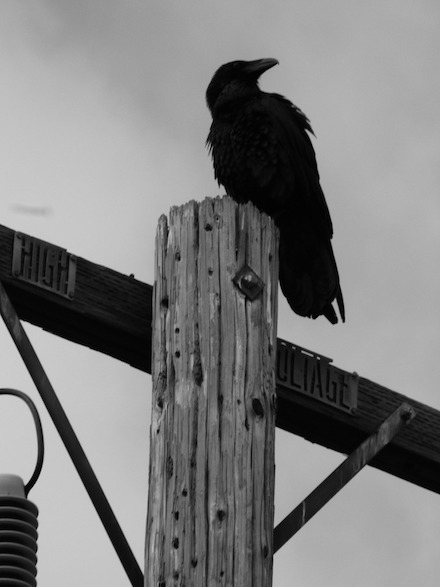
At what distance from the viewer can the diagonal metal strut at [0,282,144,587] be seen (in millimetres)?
3066

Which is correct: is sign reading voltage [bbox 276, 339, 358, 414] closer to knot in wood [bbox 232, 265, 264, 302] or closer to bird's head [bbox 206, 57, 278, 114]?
knot in wood [bbox 232, 265, 264, 302]

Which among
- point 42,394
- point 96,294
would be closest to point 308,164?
point 96,294

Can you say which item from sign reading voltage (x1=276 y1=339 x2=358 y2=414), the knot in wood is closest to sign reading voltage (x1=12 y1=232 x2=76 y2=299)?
the knot in wood

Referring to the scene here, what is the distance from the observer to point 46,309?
11.4 feet

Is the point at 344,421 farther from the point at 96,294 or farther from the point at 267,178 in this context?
the point at 267,178

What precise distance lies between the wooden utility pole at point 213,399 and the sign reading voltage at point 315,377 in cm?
43

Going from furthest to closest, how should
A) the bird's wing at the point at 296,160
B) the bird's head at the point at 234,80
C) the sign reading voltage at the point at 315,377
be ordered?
the bird's head at the point at 234,80, the bird's wing at the point at 296,160, the sign reading voltage at the point at 315,377

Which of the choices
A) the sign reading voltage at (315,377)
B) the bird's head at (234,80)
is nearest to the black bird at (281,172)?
the bird's head at (234,80)

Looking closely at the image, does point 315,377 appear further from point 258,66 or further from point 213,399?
point 258,66

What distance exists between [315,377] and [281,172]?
6.44ft

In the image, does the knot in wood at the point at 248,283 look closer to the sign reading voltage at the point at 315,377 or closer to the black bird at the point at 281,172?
the sign reading voltage at the point at 315,377

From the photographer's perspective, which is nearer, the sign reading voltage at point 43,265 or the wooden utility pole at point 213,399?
the wooden utility pole at point 213,399

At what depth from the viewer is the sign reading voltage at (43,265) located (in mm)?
3385

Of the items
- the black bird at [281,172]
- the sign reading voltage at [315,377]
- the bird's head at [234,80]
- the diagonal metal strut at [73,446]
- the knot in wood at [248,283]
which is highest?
the bird's head at [234,80]
